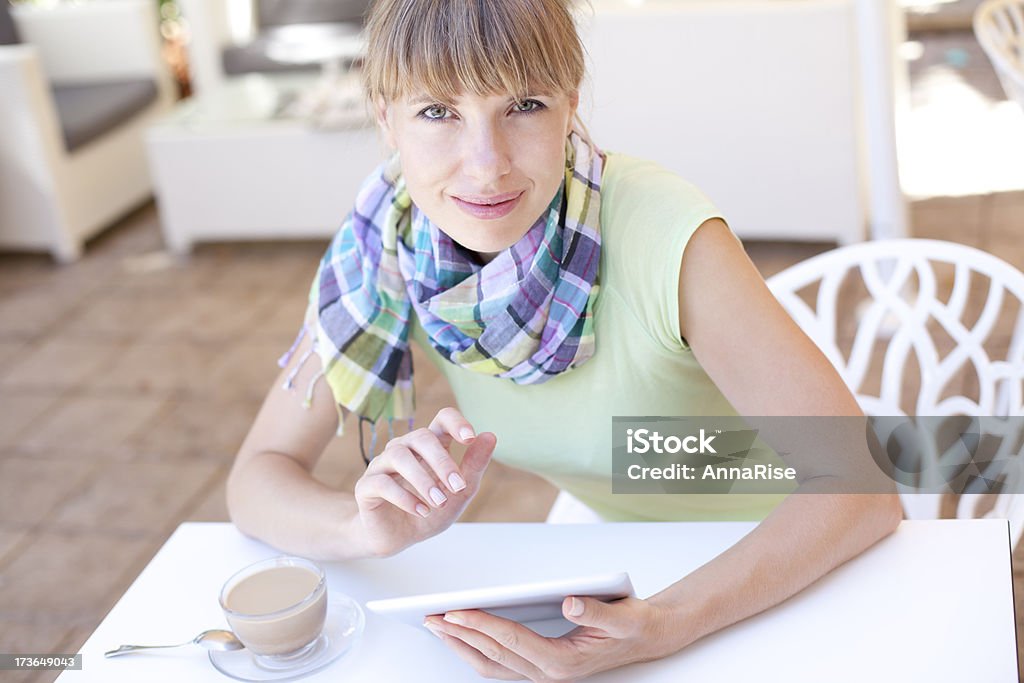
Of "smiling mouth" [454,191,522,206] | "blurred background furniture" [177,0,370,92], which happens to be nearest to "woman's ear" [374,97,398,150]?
"smiling mouth" [454,191,522,206]

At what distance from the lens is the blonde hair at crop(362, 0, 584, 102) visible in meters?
0.98

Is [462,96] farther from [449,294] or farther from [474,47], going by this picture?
[449,294]

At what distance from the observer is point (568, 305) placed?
1.13 metres

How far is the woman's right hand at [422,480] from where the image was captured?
926 millimetres

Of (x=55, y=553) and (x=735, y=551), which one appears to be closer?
(x=735, y=551)

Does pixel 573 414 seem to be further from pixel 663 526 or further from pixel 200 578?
pixel 200 578

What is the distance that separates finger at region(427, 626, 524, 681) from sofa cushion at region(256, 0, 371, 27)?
3.68 m

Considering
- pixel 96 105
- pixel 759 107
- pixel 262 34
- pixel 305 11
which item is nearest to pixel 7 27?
pixel 96 105

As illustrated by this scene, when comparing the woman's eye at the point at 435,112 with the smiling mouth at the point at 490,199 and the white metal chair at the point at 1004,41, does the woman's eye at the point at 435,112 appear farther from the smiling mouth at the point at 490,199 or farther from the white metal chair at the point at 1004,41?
the white metal chair at the point at 1004,41

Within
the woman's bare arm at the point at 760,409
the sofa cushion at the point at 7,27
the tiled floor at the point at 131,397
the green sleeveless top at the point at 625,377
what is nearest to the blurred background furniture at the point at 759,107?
the tiled floor at the point at 131,397

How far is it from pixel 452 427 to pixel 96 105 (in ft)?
11.2

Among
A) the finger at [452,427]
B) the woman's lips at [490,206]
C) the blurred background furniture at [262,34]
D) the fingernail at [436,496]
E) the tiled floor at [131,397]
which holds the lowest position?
the tiled floor at [131,397]

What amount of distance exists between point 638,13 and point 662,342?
79.1 inches

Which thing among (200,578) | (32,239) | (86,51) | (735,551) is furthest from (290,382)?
(86,51)
